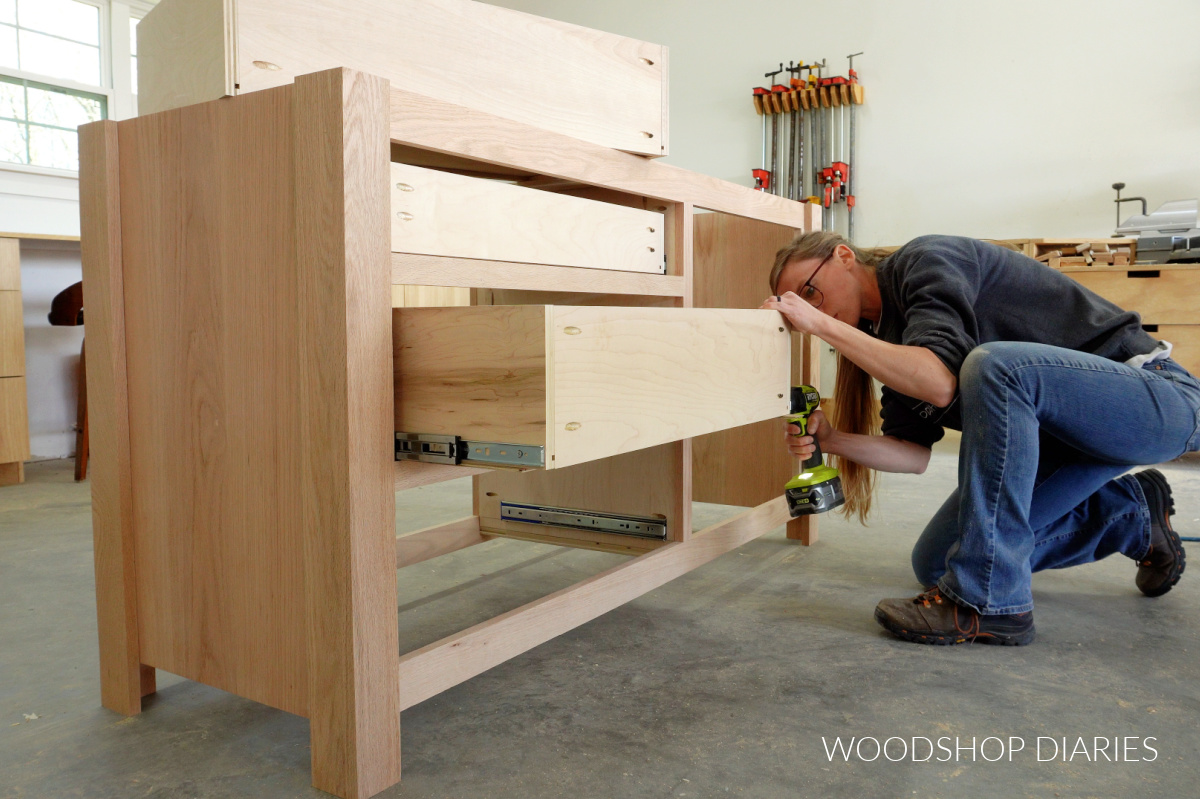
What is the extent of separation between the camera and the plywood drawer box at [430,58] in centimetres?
108

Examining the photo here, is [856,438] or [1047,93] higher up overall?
[1047,93]

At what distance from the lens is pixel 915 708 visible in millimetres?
1255

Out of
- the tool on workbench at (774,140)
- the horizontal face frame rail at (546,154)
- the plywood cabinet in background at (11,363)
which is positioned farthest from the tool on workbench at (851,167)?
the plywood cabinet in background at (11,363)

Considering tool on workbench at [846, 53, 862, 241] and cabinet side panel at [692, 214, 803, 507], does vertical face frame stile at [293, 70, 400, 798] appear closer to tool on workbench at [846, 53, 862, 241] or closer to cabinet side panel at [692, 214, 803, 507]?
cabinet side panel at [692, 214, 803, 507]

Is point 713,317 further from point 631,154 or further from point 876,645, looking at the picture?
point 876,645

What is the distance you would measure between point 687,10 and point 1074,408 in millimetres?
4616

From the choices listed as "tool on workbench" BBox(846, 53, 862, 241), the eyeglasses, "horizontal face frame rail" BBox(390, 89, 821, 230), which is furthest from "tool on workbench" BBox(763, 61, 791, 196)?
the eyeglasses

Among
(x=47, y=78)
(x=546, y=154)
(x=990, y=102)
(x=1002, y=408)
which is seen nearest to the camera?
(x=546, y=154)

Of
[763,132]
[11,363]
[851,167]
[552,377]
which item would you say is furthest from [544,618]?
[763,132]

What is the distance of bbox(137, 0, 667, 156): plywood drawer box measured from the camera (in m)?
1.08

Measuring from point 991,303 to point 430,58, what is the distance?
3.48ft

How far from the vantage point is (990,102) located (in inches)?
175

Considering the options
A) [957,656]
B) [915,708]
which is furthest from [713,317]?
[957,656]

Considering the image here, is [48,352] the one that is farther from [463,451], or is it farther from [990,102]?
[990,102]
